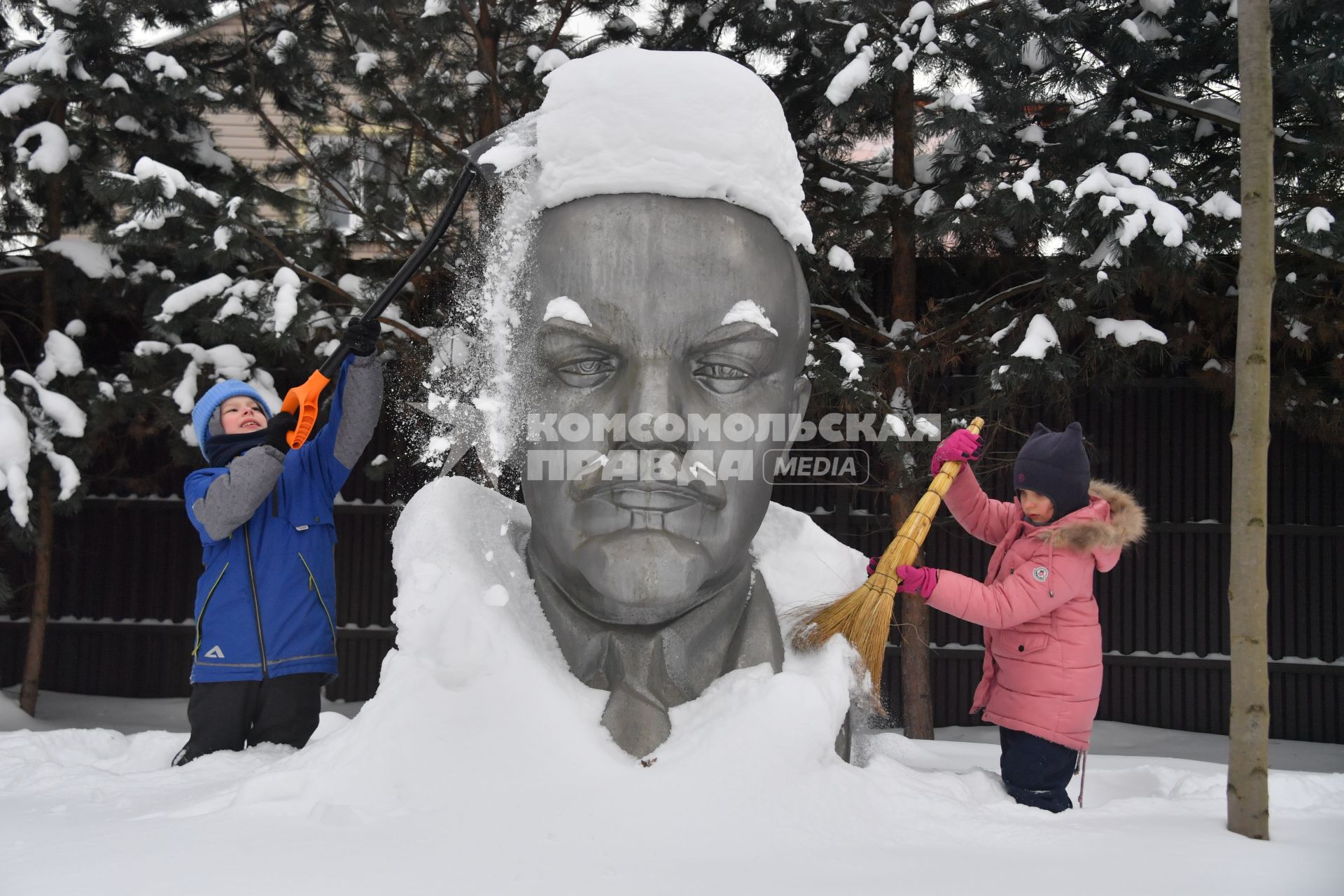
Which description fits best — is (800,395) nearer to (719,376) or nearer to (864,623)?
(719,376)

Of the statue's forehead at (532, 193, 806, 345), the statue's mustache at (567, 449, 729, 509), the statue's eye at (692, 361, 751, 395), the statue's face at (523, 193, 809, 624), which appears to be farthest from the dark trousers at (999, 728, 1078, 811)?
the statue's forehead at (532, 193, 806, 345)

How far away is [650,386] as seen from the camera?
2.38m

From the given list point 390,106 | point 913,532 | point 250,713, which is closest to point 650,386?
point 913,532

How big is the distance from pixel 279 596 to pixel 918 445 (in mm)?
3024

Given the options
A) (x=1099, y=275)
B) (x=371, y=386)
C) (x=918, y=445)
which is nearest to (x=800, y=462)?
(x=918, y=445)

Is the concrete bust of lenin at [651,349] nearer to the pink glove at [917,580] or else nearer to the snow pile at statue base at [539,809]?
the snow pile at statue base at [539,809]

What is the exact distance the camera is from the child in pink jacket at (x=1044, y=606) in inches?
105

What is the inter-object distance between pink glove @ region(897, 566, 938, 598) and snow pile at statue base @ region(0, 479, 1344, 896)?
9.8 inches

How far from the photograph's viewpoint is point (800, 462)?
581 centimetres

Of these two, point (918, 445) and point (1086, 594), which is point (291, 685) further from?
point (918, 445)

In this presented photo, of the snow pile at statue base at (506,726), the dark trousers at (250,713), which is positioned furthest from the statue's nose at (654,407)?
the dark trousers at (250,713)

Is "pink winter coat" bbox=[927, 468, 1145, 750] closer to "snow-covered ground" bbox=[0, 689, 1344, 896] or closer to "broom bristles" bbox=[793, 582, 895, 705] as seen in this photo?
"broom bristles" bbox=[793, 582, 895, 705]

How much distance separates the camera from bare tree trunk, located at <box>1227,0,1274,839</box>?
2236mm

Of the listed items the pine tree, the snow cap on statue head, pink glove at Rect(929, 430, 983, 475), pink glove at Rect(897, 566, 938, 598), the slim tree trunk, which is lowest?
the slim tree trunk
